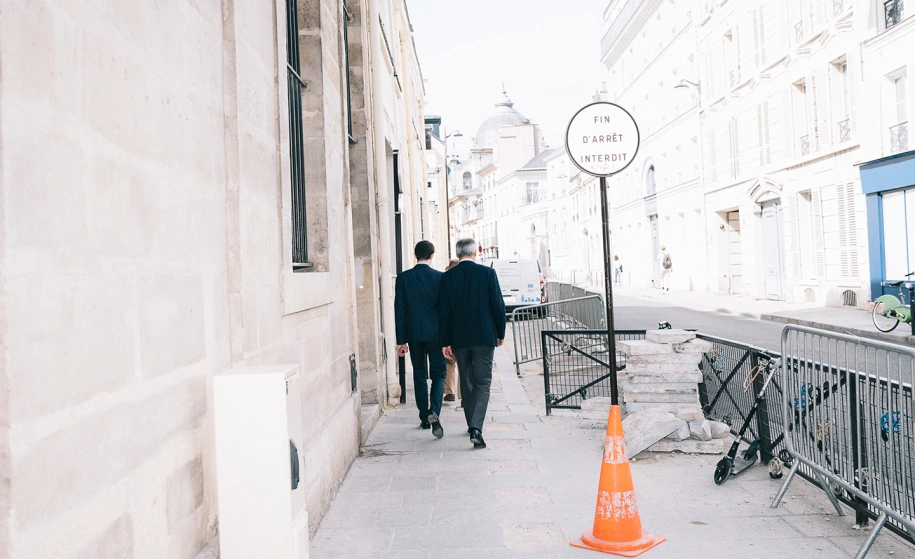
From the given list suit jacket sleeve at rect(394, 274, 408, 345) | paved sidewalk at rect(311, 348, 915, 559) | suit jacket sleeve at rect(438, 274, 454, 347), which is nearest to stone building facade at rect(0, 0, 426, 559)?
paved sidewalk at rect(311, 348, 915, 559)

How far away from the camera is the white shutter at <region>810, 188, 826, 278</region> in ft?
70.1

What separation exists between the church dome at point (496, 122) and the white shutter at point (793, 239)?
78.0 metres

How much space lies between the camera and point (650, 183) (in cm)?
4009

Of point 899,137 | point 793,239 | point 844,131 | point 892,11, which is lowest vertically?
point 793,239

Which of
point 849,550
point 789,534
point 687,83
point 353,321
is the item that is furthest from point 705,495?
point 687,83

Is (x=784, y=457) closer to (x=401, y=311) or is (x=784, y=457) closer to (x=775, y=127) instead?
(x=401, y=311)

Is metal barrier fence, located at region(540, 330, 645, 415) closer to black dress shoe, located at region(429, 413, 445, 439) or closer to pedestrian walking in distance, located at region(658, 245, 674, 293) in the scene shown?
black dress shoe, located at region(429, 413, 445, 439)

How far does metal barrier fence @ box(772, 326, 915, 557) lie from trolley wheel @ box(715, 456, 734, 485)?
1.52 feet

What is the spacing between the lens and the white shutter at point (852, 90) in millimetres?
19125

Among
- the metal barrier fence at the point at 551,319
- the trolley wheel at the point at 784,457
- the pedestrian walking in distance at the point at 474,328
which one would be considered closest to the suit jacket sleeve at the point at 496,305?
the pedestrian walking in distance at the point at 474,328

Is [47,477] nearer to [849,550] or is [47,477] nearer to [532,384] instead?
[849,550]

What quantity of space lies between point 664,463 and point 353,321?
9.61 ft

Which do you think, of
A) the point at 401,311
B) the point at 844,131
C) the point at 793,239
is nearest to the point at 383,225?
the point at 401,311

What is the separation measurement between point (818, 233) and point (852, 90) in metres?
4.04
